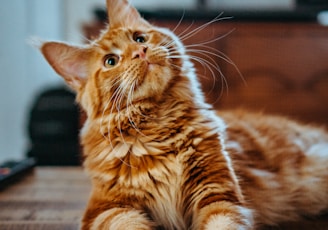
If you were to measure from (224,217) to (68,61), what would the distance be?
0.64m

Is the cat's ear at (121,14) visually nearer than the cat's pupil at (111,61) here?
No

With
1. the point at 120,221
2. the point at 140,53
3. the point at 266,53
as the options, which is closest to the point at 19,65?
the point at 266,53

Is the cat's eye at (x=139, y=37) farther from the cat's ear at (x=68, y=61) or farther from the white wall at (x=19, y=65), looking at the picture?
the white wall at (x=19, y=65)

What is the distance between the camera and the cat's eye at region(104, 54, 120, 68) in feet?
3.94

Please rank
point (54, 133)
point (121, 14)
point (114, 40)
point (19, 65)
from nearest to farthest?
1. point (114, 40)
2. point (121, 14)
3. point (54, 133)
4. point (19, 65)

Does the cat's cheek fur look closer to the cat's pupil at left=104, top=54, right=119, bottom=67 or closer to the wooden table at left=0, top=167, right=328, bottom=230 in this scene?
the cat's pupil at left=104, top=54, right=119, bottom=67

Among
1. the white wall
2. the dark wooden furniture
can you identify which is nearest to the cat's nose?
the dark wooden furniture

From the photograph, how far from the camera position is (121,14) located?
1.34m

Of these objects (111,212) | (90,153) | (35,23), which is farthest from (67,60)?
(35,23)

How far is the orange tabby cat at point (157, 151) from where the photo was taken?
3.51 ft

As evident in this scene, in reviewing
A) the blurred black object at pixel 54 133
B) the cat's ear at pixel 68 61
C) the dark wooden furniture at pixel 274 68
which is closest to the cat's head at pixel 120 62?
the cat's ear at pixel 68 61

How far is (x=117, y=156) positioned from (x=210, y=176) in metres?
0.25

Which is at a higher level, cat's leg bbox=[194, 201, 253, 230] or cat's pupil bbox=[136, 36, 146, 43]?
cat's pupil bbox=[136, 36, 146, 43]

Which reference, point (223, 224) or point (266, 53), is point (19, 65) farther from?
point (223, 224)
